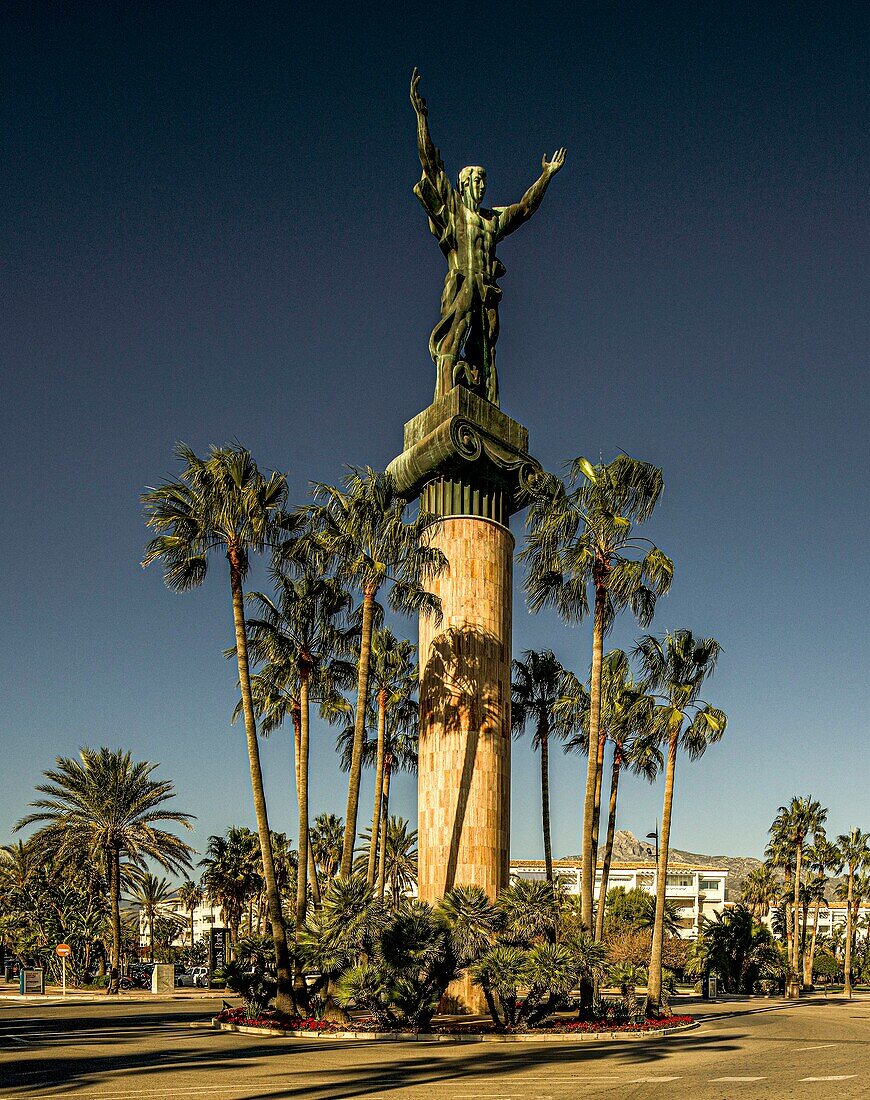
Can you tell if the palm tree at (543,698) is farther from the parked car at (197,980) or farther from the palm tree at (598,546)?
the parked car at (197,980)

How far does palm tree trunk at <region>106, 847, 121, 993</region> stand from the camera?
52188 mm

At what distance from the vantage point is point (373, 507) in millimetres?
32531

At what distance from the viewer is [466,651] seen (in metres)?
37.0

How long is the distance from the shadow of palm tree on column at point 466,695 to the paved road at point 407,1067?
1081 cm

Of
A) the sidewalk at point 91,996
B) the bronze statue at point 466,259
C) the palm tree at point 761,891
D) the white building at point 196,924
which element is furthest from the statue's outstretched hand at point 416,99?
the white building at point 196,924

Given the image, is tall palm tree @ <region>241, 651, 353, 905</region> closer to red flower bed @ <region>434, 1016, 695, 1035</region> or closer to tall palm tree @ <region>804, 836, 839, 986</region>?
red flower bed @ <region>434, 1016, 695, 1035</region>

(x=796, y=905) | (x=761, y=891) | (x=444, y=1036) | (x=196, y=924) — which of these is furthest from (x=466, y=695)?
(x=196, y=924)

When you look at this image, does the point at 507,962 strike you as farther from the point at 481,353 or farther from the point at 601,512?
the point at 481,353

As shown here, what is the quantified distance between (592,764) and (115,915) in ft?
98.7

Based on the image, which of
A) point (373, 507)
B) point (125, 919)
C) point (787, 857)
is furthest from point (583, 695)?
point (125, 919)

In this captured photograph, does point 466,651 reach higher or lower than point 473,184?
lower

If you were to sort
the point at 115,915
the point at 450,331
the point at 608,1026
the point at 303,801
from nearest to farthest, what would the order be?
the point at 608,1026
the point at 303,801
the point at 450,331
the point at 115,915

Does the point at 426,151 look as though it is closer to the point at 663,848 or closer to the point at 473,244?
the point at 473,244

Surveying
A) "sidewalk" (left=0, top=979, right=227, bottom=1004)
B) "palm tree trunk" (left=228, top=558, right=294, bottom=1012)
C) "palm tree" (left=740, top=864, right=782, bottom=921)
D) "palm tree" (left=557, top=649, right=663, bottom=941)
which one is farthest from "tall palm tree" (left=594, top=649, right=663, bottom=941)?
"palm tree" (left=740, top=864, right=782, bottom=921)
